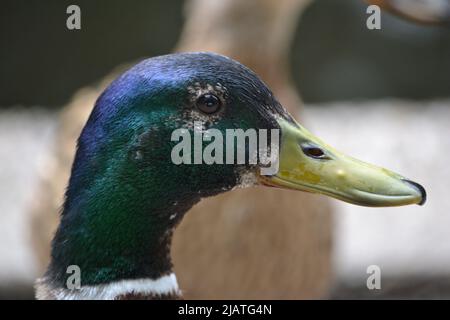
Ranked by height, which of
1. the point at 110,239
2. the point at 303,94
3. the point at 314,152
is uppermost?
the point at 303,94

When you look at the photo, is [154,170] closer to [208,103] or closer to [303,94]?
[208,103]

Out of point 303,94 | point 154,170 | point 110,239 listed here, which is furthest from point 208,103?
point 303,94

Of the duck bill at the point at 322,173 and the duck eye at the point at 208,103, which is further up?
the duck eye at the point at 208,103

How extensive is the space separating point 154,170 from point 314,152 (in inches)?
8.4

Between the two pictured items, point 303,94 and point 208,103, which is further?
point 303,94

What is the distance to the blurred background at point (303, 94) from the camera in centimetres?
245

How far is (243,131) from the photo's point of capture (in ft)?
3.93

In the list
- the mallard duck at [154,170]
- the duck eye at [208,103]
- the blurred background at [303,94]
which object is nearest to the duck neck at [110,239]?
the mallard duck at [154,170]

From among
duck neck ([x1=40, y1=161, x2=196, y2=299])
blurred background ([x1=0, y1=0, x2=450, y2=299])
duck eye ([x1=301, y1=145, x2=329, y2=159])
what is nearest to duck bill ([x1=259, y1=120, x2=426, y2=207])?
duck eye ([x1=301, y1=145, x2=329, y2=159])

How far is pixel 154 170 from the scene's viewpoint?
4.01 feet

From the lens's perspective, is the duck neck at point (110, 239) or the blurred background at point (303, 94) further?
the blurred background at point (303, 94)

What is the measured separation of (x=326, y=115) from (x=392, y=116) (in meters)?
0.28

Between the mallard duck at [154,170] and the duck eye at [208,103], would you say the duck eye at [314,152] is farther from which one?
the duck eye at [208,103]

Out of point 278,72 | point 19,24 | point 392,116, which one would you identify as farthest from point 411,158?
point 19,24
